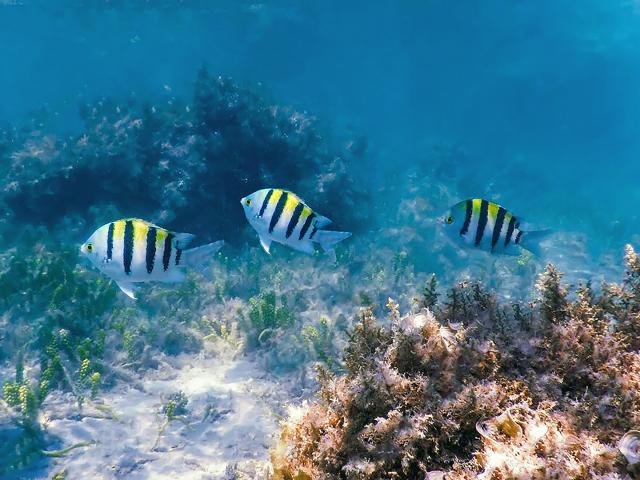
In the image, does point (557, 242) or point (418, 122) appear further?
point (418, 122)

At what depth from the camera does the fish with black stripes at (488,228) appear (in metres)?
3.70

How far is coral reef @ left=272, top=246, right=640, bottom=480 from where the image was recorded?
→ 1.78 meters

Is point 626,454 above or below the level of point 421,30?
below

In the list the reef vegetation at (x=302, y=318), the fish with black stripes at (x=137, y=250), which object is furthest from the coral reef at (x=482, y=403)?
the fish with black stripes at (x=137, y=250)

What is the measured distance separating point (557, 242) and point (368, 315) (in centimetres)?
1983

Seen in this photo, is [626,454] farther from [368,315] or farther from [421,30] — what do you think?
[421,30]

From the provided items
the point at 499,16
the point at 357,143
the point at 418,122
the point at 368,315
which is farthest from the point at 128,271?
the point at 418,122

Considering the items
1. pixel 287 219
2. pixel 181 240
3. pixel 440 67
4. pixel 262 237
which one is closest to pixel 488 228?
pixel 287 219

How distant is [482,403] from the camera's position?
2023 mm

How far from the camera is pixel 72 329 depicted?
6.78m

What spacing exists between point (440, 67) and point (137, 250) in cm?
8352

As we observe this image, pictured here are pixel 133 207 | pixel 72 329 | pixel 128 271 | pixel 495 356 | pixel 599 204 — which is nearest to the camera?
pixel 495 356

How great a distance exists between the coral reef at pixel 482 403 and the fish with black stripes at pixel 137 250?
1.63m

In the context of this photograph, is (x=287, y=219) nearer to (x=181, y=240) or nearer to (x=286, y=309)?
(x=181, y=240)
